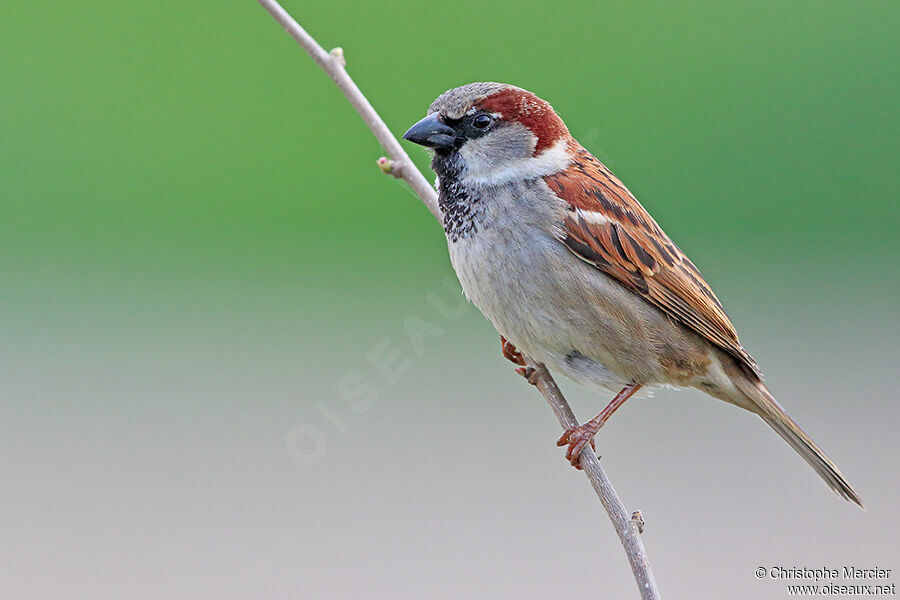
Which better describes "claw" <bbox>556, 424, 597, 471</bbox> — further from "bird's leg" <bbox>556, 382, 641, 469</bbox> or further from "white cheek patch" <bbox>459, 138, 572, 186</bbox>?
"white cheek patch" <bbox>459, 138, 572, 186</bbox>

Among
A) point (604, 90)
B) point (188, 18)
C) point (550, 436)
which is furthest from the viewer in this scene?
point (188, 18)

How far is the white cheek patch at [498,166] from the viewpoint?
2635 mm

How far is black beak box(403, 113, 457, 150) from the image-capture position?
8.36 ft

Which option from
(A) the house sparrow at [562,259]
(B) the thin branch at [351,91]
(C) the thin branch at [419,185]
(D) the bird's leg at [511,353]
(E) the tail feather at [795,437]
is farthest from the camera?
(D) the bird's leg at [511,353]

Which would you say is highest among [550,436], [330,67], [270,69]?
[270,69]

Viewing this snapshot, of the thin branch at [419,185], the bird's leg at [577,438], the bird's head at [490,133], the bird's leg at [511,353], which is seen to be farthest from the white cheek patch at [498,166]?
the bird's leg at [577,438]

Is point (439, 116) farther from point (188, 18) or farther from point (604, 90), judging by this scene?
point (188, 18)

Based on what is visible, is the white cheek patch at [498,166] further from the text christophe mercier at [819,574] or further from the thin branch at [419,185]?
the text christophe mercier at [819,574]

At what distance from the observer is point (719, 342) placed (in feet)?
9.27

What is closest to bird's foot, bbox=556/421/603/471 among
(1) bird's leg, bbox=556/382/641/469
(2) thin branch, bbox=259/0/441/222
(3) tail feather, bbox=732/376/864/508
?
(1) bird's leg, bbox=556/382/641/469

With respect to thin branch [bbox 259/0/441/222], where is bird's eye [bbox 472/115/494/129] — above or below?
below

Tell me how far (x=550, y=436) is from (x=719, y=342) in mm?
1615

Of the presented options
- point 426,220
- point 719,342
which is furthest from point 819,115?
point 719,342

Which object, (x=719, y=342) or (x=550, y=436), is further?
(x=550, y=436)
